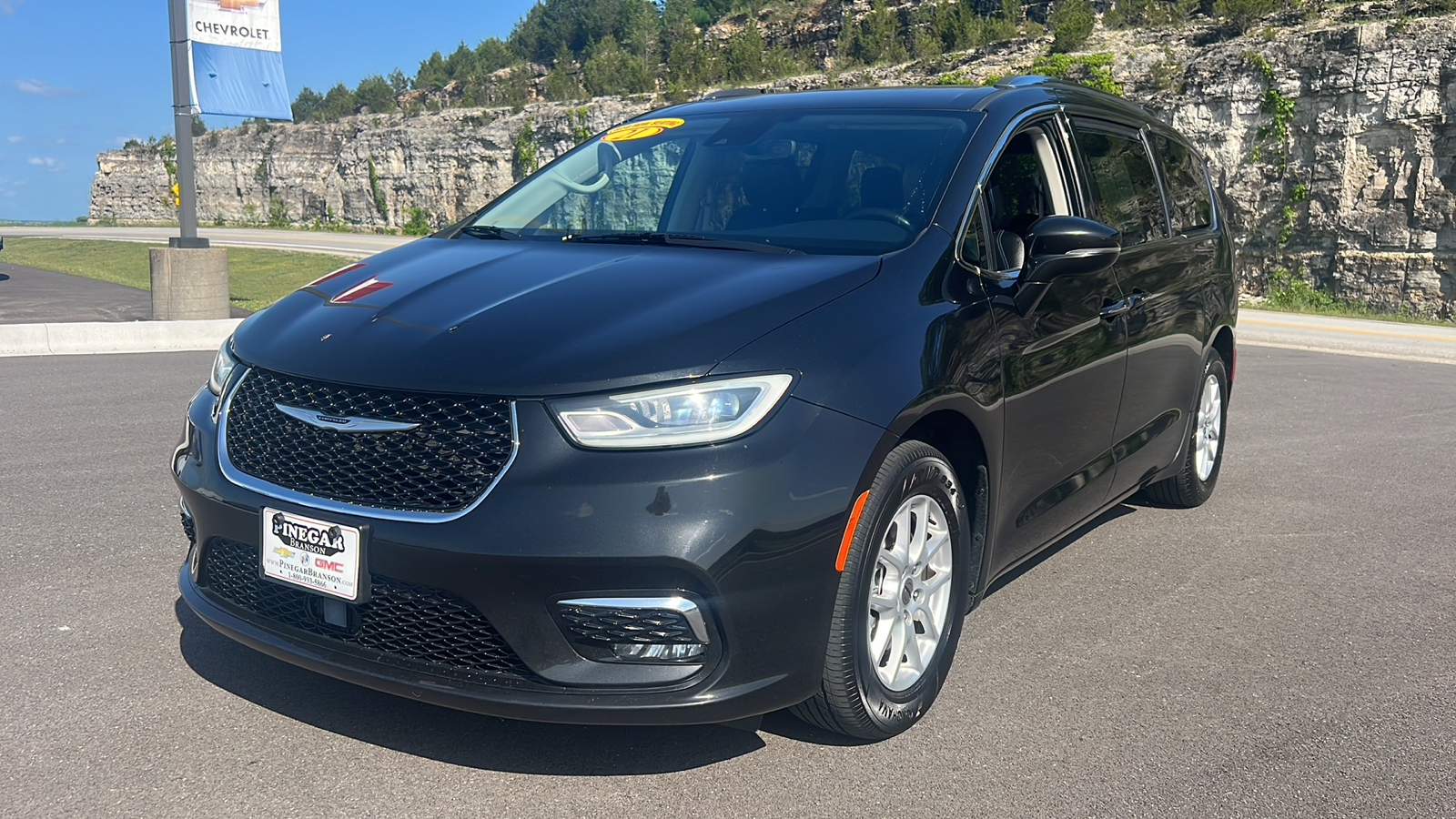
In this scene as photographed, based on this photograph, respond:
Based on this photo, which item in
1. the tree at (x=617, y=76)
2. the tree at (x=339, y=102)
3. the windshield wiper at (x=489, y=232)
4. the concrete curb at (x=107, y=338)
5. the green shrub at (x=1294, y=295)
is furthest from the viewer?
the tree at (x=339, y=102)

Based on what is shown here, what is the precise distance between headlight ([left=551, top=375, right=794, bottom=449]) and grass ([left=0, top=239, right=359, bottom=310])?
1445 centimetres

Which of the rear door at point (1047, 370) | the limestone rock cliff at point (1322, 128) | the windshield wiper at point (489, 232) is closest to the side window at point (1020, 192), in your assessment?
the rear door at point (1047, 370)

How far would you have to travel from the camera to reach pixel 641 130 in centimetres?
475

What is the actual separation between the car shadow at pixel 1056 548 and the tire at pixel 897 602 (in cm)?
81

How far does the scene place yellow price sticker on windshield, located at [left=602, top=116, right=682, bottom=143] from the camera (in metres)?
4.70

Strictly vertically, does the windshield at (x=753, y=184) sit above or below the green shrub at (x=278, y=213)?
above

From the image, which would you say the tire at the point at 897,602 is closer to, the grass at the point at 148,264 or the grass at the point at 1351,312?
the grass at the point at 148,264

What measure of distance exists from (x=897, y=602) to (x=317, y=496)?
4.96 ft

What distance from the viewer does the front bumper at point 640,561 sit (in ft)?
8.70

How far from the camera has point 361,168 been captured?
51938mm

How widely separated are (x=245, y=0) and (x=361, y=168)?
38716 millimetres

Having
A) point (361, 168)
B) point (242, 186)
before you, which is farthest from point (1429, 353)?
point (242, 186)

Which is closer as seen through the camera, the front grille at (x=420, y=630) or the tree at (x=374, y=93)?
the front grille at (x=420, y=630)

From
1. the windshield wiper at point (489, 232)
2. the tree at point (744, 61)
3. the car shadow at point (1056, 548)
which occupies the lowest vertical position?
the car shadow at point (1056, 548)
